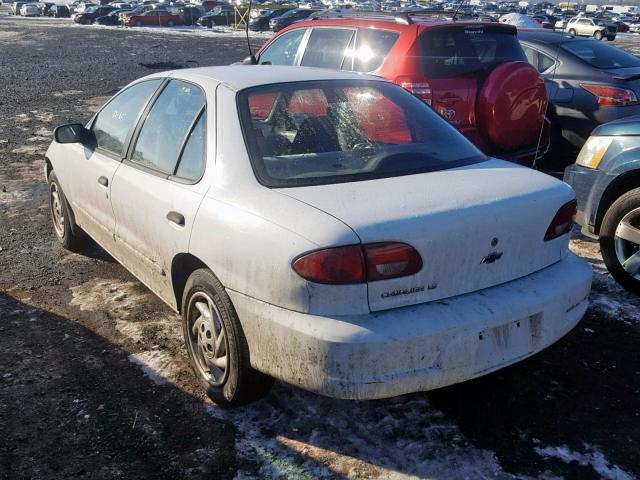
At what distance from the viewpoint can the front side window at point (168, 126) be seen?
3.47 metres

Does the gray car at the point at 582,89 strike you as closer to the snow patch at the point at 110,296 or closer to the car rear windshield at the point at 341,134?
the car rear windshield at the point at 341,134

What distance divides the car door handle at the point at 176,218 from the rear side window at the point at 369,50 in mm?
3566

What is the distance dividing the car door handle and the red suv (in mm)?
3014

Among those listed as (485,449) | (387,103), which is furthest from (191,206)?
(485,449)

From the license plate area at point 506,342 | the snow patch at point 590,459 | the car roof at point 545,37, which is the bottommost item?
the snow patch at point 590,459

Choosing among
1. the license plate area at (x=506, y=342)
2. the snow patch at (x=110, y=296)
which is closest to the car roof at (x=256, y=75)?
the snow patch at (x=110, y=296)

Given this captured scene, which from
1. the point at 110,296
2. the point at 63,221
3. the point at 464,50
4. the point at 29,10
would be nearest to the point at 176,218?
the point at 110,296

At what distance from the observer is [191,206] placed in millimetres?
3115

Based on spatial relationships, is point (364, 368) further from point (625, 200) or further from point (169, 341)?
point (625, 200)

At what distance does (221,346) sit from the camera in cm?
308

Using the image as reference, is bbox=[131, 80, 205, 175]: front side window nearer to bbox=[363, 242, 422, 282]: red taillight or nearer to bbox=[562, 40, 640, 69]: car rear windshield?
bbox=[363, 242, 422, 282]: red taillight

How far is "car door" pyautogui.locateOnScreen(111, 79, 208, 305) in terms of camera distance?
3.23 metres

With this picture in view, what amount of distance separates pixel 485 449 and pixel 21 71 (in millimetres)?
20261

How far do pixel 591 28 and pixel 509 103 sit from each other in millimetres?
40388
